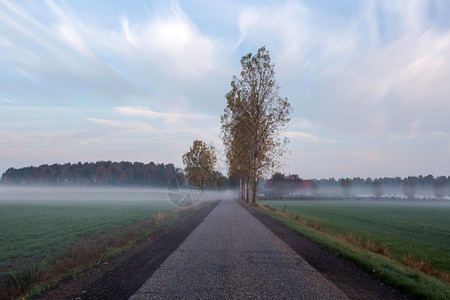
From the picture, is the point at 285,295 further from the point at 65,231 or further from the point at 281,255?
the point at 65,231

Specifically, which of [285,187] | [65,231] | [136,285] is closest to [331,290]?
[136,285]

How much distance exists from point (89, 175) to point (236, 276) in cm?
17947

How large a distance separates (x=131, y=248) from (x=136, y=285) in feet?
19.9

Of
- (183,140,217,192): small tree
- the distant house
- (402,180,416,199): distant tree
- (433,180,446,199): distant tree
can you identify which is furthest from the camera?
(402,180,416,199): distant tree

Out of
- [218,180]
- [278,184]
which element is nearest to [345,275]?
[218,180]

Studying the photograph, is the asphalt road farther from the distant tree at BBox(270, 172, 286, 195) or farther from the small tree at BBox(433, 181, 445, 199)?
the small tree at BBox(433, 181, 445, 199)

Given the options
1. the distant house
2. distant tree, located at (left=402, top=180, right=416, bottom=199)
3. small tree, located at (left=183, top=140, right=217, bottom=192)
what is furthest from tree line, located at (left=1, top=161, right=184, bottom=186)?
distant tree, located at (left=402, top=180, right=416, bottom=199)

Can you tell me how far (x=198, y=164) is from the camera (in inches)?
Result: 3187

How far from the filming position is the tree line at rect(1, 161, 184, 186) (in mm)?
171750

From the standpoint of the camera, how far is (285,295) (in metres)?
6.84

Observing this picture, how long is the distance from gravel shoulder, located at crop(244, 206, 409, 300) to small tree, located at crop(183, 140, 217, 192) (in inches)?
2635

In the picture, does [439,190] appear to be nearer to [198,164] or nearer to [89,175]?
[198,164]

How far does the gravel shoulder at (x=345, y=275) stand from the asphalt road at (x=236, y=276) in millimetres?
309

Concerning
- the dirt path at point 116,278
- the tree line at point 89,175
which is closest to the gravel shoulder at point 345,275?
the dirt path at point 116,278
